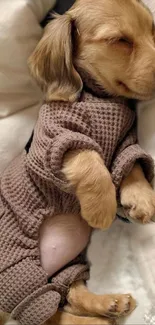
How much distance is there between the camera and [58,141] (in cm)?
131

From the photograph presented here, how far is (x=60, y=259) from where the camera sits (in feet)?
4.76

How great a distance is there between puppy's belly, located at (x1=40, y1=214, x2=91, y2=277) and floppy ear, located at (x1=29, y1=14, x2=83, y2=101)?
367 millimetres

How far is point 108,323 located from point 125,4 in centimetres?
89

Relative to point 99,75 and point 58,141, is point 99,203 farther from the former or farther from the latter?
point 99,75

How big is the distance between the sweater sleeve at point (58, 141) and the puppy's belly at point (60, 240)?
15 centimetres

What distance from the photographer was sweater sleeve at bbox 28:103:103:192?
4.29 feet

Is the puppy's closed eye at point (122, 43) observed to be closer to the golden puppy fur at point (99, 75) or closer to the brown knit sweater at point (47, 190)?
the golden puppy fur at point (99, 75)

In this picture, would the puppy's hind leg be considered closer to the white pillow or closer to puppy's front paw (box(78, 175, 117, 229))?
puppy's front paw (box(78, 175, 117, 229))

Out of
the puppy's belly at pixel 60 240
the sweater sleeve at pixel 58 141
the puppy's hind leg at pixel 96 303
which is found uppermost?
the sweater sleeve at pixel 58 141

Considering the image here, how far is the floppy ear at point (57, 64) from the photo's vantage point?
1445mm

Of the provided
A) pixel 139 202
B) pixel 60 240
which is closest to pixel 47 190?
pixel 60 240

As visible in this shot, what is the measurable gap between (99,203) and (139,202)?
0.36ft

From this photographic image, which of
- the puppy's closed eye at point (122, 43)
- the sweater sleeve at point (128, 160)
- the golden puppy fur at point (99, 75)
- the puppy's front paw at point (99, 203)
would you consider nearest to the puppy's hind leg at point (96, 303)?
the golden puppy fur at point (99, 75)

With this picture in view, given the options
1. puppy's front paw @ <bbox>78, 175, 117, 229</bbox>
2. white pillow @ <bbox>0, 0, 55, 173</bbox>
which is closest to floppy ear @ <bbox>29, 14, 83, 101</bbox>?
white pillow @ <bbox>0, 0, 55, 173</bbox>
